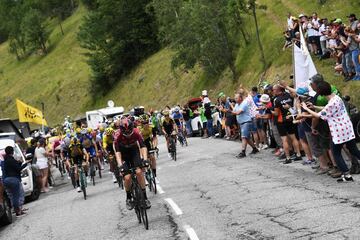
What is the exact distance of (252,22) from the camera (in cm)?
4631

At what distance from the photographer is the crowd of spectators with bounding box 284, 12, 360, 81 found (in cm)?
2039

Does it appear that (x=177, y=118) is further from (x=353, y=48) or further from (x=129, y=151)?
(x=129, y=151)

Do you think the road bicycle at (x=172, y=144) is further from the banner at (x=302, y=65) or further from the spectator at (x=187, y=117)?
the spectator at (x=187, y=117)

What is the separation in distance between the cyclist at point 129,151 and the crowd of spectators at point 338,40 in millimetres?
7328

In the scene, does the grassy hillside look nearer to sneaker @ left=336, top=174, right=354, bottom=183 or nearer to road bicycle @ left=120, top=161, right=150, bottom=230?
sneaker @ left=336, top=174, right=354, bottom=183

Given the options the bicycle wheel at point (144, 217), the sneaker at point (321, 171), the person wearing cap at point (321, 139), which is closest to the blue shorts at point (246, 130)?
the person wearing cap at point (321, 139)

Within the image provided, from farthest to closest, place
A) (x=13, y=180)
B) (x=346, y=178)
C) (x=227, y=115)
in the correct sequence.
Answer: (x=227, y=115), (x=13, y=180), (x=346, y=178)

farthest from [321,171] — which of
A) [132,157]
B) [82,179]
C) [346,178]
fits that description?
[82,179]

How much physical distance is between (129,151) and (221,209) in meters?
2.13

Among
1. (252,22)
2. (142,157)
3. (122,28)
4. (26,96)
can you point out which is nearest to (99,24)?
(122,28)

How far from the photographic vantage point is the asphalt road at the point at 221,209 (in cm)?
938

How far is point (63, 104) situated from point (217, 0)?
151 ft

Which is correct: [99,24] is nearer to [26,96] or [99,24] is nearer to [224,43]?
[26,96]

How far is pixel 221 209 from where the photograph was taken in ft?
37.6
